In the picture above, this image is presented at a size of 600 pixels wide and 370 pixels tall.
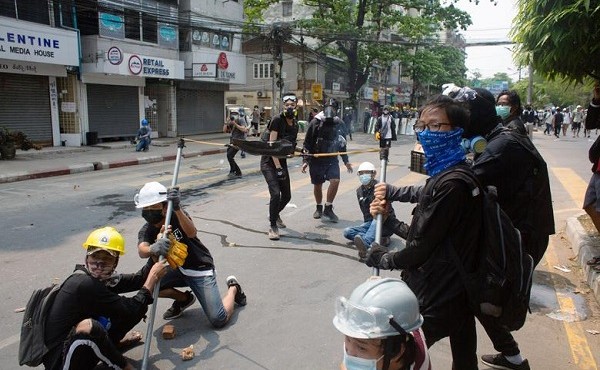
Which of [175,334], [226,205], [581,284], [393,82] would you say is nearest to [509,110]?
[581,284]

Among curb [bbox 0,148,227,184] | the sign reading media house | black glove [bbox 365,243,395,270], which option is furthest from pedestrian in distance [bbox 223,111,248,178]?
black glove [bbox 365,243,395,270]

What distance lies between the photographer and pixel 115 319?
3141mm

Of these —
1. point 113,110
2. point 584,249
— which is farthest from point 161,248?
point 113,110

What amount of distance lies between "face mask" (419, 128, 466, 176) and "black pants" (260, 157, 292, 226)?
13.5 feet

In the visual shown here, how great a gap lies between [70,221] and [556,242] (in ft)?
22.6

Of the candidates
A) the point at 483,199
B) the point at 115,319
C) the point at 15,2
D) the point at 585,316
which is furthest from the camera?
the point at 15,2

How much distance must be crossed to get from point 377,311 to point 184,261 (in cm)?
234

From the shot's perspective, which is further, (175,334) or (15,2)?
(15,2)

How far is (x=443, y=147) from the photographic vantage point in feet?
7.57

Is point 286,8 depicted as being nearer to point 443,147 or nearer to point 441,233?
point 443,147

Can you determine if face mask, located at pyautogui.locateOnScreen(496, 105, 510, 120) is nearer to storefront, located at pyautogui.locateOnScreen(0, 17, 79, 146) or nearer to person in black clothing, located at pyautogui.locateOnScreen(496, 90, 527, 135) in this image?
person in black clothing, located at pyautogui.locateOnScreen(496, 90, 527, 135)

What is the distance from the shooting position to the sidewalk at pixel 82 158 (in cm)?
1258

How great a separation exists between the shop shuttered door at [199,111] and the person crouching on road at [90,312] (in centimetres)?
2221

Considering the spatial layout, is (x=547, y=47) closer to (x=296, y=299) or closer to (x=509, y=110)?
(x=509, y=110)
